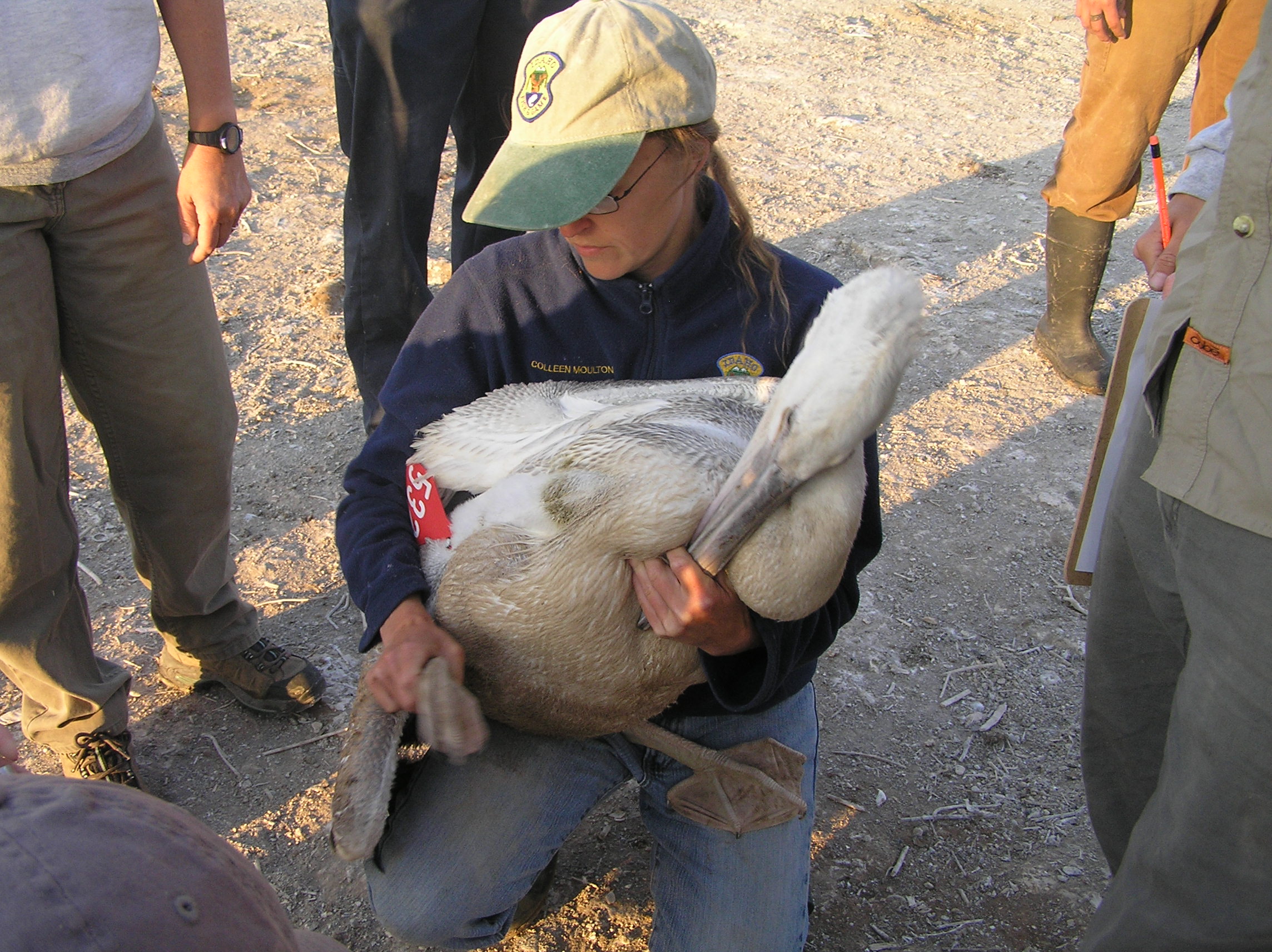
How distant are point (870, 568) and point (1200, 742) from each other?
2.07m

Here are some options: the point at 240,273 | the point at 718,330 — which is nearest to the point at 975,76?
the point at 240,273

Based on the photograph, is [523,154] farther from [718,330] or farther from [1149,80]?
[1149,80]

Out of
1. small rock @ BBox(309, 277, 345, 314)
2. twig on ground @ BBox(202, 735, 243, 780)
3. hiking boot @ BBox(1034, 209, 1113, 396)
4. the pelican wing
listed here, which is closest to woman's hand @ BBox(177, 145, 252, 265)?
the pelican wing

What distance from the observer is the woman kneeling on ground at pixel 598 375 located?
1979 mm

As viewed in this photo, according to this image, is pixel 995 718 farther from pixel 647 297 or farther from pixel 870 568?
pixel 647 297

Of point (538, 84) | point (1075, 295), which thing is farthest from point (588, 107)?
point (1075, 295)

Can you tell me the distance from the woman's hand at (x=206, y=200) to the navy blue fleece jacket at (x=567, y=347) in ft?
2.40

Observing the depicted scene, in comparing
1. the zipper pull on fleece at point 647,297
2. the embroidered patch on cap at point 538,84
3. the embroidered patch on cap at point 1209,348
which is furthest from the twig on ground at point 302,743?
the embroidered patch on cap at point 1209,348

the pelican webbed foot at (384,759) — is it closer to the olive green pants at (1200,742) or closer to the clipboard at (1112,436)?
the olive green pants at (1200,742)

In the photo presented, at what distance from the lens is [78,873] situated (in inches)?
30.0

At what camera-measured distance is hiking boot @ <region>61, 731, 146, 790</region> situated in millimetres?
2789

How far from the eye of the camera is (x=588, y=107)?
1974 mm

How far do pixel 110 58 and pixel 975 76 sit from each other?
8.40 metres

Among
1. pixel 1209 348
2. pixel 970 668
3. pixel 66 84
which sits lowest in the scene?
pixel 970 668
